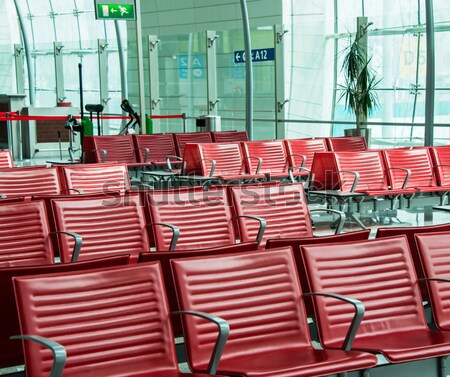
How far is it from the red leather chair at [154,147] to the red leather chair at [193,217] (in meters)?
7.12

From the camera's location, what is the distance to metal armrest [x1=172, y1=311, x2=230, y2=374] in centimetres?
329

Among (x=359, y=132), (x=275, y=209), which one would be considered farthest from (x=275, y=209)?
(x=359, y=132)

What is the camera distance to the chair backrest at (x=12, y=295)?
3.49 metres

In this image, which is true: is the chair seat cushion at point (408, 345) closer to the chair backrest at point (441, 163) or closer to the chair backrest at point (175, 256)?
the chair backrest at point (175, 256)

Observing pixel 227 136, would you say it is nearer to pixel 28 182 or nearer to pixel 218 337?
pixel 28 182

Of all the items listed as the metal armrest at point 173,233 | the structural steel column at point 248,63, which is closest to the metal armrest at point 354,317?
the metal armrest at point 173,233

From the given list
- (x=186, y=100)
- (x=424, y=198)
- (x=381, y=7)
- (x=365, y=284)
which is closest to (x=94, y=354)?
(x=365, y=284)

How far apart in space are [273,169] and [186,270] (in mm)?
8469

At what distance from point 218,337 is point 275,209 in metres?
3.19

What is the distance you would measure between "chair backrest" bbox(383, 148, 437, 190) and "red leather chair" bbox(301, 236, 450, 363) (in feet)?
19.5

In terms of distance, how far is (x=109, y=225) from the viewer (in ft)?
18.9

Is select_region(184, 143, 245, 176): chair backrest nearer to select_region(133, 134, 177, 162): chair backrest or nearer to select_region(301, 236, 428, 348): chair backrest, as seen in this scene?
select_region(133, 134, 177, 162): chair backrest

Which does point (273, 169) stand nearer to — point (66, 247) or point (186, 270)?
point (66, 247)

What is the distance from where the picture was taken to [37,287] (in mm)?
3238
